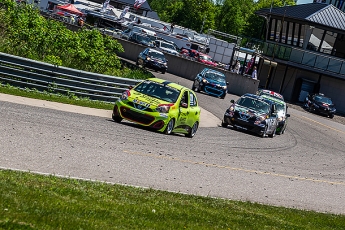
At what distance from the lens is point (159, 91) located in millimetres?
23109

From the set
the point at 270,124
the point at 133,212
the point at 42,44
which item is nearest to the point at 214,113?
the point at 270,124

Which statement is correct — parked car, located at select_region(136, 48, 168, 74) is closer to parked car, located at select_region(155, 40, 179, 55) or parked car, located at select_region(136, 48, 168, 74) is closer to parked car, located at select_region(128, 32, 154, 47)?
parked car, located at select_region(128, 32, 154, 47)

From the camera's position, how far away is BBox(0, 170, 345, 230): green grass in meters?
8.71

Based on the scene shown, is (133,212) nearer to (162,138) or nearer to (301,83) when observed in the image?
(162,138)

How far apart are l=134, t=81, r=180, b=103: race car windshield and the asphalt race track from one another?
107 cm

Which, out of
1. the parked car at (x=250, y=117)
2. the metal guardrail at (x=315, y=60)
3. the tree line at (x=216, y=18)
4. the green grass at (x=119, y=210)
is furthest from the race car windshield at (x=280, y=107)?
the tree line at (x=216, y=18)

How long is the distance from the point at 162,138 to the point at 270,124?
35.4 feet

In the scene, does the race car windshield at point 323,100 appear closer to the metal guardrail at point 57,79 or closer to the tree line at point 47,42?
the tree line at point 47,42

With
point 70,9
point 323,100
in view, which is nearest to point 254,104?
point 323,100

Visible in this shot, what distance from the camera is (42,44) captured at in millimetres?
30328

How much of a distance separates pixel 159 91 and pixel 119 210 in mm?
13019

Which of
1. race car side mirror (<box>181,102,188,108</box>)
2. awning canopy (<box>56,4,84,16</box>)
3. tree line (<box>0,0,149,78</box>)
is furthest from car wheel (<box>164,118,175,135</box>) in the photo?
awning canopy (<box>56,4,84,16</box>)

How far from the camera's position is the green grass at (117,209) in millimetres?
8711

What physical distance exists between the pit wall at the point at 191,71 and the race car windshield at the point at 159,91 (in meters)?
30.7
